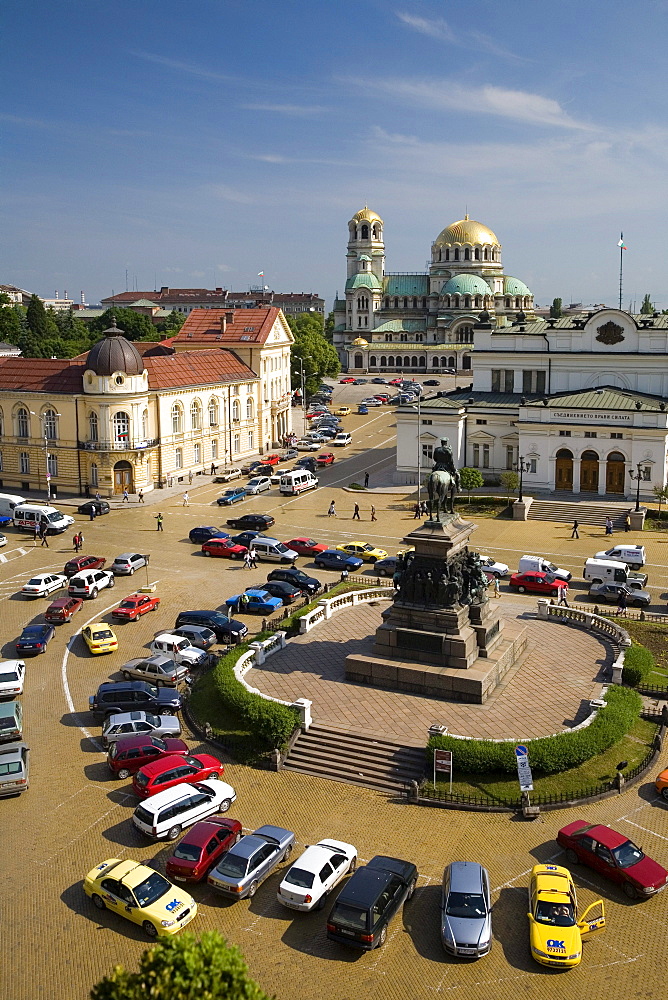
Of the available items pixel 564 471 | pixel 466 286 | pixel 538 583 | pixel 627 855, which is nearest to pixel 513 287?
pixel 466 286

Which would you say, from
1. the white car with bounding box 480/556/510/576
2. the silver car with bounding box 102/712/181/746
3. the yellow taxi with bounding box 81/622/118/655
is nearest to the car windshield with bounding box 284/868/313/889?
the silver car with bounding box 102/712/181/746

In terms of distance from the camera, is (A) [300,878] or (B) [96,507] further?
(B) [96,507]

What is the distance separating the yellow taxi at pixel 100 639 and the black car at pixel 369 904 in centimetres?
1956

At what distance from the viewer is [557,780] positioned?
26.6 meters

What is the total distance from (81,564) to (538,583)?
80.2 feet

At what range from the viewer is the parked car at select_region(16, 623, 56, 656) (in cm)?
3766

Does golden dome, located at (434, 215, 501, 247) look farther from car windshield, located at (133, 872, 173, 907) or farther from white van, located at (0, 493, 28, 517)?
car windshield, located at (133, 872, 173, 907)

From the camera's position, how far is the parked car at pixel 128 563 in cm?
4931

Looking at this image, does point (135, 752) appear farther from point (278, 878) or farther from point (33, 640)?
point (33, 640)

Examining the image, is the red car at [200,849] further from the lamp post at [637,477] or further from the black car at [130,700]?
the lamp post at [637,477]

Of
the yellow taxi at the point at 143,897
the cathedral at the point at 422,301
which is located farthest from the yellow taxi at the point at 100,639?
the cathedral at the point at 422,301

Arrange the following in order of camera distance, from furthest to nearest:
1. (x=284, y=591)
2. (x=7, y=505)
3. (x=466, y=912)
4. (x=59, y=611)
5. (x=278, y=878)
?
1. (x=7, y=505)
2. (x=284, y=591)
3. (x=59, y=611)
4. (x=278, y=878)
5. (x=466, y=912)

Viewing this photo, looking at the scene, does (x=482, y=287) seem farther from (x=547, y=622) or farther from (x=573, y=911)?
(x=573, y=911)

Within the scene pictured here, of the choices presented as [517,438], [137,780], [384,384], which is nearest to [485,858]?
[137,780]
